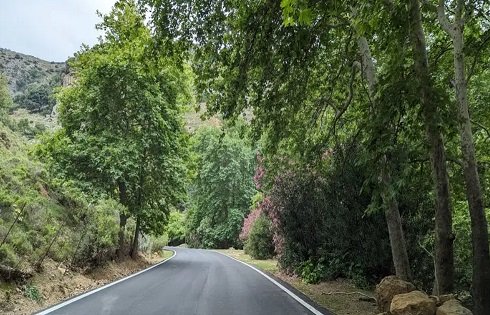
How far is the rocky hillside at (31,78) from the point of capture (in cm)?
9963

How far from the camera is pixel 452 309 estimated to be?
6.41m

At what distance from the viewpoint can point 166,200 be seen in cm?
2406

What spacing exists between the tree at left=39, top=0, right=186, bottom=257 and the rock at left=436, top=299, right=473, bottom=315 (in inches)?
575

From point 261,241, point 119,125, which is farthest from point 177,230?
point 119,125

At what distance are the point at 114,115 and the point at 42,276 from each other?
1049 cm

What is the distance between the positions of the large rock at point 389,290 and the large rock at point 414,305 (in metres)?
1.04

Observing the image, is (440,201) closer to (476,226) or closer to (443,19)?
(476,226)

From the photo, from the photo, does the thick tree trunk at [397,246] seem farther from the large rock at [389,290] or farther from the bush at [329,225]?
the large rock at [389,290]

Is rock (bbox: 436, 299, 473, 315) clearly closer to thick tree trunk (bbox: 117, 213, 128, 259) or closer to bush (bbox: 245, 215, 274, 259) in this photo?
thick tree trunk (bbox: 117, 213, 128, 259)

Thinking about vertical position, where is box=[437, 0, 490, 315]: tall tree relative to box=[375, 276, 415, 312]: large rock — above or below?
above

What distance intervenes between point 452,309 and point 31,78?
133 meters

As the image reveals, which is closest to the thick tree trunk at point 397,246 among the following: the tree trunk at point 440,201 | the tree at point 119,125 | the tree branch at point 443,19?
the tree trunk at point 440,201

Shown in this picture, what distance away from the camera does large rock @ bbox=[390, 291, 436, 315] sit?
22.1 ft

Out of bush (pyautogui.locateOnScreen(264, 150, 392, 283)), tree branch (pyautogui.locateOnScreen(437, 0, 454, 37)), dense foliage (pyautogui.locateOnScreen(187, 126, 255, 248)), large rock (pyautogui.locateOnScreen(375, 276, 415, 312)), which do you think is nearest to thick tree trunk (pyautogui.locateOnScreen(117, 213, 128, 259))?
bush (pyautogui.locateOnScreen(264, 150, 392, 283))
